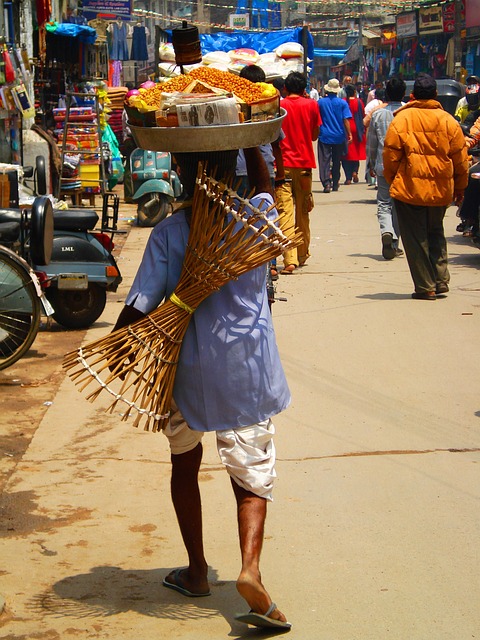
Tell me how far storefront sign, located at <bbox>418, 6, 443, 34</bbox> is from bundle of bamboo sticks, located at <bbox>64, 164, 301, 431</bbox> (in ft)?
125

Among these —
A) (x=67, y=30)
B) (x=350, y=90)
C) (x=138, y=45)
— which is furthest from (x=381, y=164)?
(x=138, y=45)

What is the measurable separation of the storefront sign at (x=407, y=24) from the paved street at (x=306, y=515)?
37072 mm

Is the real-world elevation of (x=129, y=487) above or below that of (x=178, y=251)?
below

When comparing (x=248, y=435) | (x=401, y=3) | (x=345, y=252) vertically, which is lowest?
(x=345, y=252)

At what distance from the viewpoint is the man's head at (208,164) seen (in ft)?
11.0

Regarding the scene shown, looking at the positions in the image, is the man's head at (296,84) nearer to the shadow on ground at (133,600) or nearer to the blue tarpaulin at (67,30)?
the blue tarpaulin at (67,30)

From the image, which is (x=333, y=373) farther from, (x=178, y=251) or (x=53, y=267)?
(x=178, y=251)

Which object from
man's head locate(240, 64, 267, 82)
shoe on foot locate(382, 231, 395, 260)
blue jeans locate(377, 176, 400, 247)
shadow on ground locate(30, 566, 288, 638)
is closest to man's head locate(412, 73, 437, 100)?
man's head locate(240, 64, 267, 82)

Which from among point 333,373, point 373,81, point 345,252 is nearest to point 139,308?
point 333,373

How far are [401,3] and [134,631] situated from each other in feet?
140

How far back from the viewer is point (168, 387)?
3.39 metres

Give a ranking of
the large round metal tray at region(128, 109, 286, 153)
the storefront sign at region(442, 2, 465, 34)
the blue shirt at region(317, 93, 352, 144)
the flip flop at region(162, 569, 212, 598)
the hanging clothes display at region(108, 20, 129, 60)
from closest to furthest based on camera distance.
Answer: the large round metal tray at region(128, 109, 286, 153) < the flip flop at region(162, 569, 212, 598) < the blue shirt at region(317, 93, 352, 144) < the hanging clothes display at region(108, 20, 129, 60) < the storefront sign at region(442, 2, 465, 34)

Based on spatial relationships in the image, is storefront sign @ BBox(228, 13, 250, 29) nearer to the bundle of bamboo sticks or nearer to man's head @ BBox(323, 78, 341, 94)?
man's head @ BBox(323, 78, 341, 94)

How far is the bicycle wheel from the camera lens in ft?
21.8
